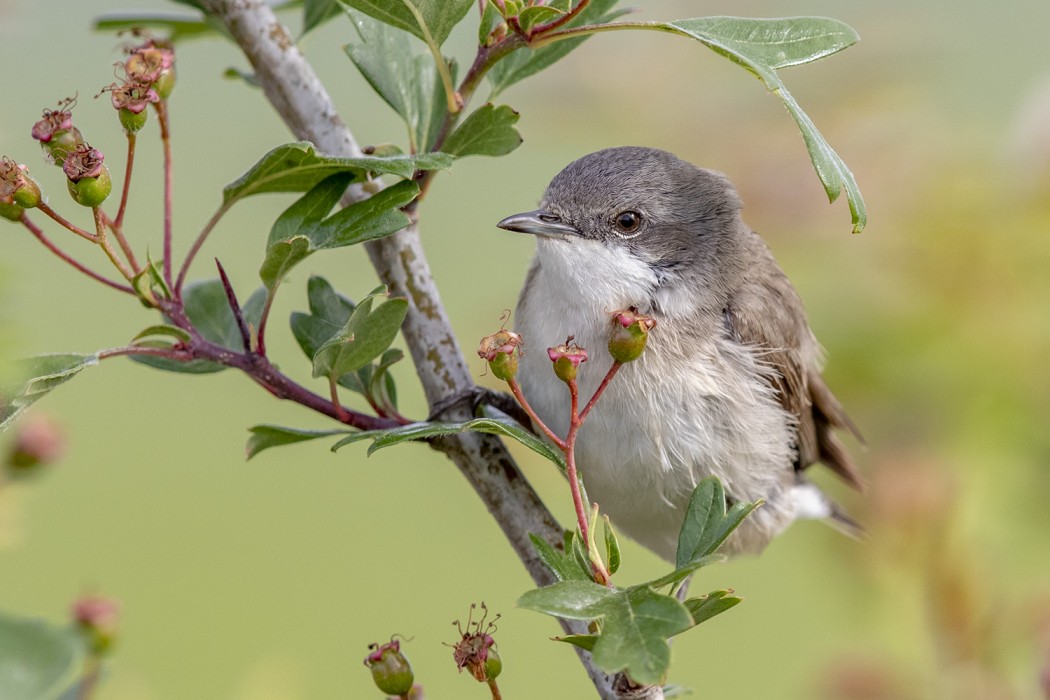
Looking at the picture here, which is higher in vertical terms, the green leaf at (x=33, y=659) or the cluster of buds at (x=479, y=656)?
the green leaf at (x=33, y=659)

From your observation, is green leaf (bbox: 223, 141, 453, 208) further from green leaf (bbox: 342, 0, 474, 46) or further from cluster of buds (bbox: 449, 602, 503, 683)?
cluster of buds (bbox: 449, 602, 503, 683)

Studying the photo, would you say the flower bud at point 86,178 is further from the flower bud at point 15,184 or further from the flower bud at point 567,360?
the flower bud at point 567,360

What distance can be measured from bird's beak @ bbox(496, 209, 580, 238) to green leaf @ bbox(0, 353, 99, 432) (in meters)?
1.16

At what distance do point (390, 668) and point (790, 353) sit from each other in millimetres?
1810

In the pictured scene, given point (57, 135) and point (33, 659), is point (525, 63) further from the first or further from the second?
point (33, 659)

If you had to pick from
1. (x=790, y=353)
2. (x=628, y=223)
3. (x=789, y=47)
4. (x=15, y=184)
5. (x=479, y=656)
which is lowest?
(x=479, y=656)

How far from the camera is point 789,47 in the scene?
170cm

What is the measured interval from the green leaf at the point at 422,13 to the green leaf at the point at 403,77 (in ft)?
0.86

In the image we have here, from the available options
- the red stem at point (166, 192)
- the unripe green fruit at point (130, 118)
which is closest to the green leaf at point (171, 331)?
the red stem at point (166, 192)

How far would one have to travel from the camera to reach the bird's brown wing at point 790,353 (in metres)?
3.01

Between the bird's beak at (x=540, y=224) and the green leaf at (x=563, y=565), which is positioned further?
the bird's beak at (x=540, y=224)

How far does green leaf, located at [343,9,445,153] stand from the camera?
2125mm

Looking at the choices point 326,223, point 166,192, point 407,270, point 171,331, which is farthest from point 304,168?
point 407,270

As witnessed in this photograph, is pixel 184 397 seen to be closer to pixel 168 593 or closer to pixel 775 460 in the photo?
pixel 168 593
